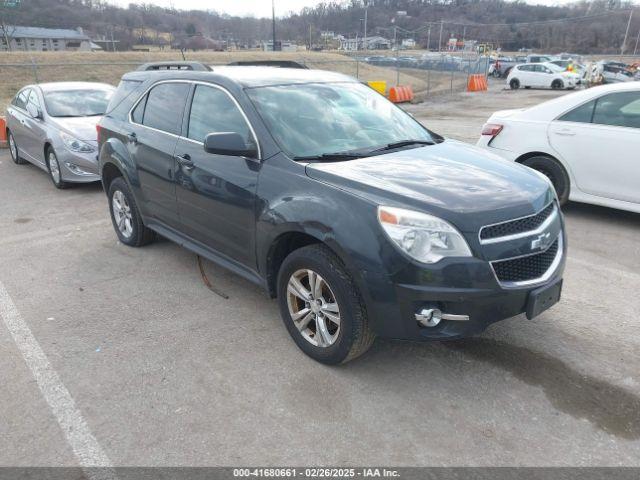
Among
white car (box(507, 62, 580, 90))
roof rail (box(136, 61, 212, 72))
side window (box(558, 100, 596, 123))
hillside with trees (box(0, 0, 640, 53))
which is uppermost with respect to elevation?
hillside with trees (box(0, 0, 640, 53))

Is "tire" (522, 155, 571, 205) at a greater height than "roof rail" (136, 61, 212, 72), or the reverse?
"roof rail" (136, 61, 212, 72)

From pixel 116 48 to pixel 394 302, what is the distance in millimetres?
91464

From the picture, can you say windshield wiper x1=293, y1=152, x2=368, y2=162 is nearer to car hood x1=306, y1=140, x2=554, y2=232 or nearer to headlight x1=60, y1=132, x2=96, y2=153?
car hood x1=306, y1=140, x2=554, y2=232

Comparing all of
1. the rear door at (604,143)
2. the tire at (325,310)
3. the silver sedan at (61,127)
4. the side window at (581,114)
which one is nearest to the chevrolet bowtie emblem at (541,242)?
the tire at (325,310)

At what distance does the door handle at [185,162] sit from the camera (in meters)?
4.09

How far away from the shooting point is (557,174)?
20.5 ft

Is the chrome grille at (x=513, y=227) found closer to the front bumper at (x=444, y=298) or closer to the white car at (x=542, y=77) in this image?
the front bumper at (x=444, y=298)

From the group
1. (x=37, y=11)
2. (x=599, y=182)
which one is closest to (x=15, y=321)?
(x=599, y=182)

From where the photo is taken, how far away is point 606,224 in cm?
610

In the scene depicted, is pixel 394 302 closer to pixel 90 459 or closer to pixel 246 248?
pixel 246 248

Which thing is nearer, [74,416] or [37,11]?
[74,416]

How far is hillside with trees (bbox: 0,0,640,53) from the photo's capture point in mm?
84375

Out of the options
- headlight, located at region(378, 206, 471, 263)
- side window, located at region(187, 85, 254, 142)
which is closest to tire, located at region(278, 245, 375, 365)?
headlight, located at region(378, 206, 471, 263)

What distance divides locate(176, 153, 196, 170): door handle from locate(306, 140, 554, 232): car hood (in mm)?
1223
